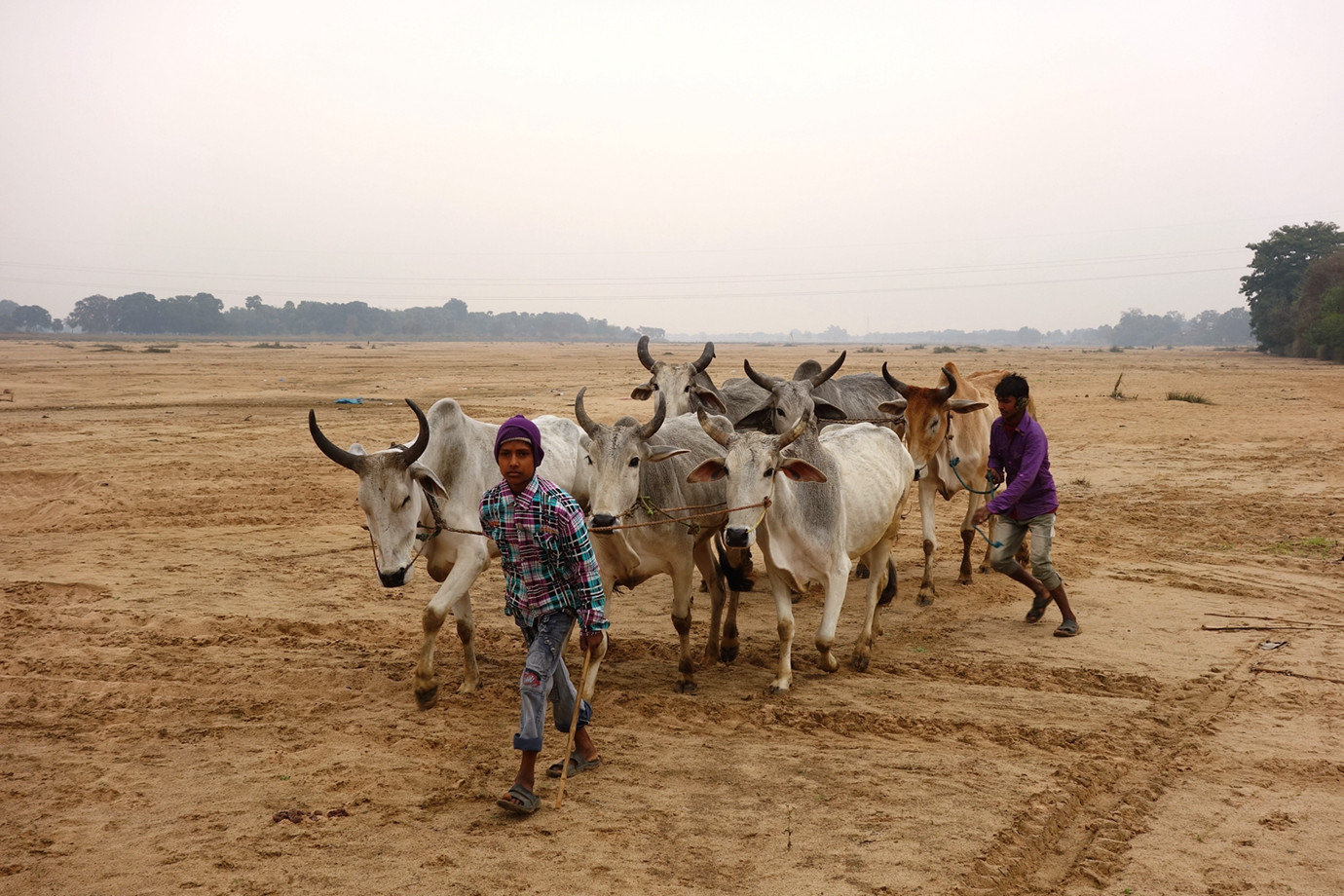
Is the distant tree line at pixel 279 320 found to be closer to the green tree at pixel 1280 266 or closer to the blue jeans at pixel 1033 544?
the green tree at pixel 1280 266

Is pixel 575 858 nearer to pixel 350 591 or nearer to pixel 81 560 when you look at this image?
pixel 350 591

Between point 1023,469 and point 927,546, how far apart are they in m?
1.78

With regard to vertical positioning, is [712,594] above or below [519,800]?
above

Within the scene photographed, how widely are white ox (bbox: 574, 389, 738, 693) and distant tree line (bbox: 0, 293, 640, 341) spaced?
120 metres

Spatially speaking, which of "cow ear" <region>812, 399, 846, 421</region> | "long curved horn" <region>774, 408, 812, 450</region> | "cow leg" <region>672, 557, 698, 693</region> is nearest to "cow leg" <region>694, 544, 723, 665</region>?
"cow leg" <region>672, 557, 698, 693</region>

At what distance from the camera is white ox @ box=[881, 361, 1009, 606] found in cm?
851

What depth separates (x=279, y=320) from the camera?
128 m

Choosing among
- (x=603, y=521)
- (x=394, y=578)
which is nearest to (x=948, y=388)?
(x=603, y=521)

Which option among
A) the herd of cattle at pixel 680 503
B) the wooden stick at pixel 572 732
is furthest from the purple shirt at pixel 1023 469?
the wooden stick at pixel 572 732

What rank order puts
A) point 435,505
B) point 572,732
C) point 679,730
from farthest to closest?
point 435,505 → point 679,730 → point 572,732

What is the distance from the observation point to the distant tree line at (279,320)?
111 m

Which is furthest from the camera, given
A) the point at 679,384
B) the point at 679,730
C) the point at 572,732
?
the point at 679,384

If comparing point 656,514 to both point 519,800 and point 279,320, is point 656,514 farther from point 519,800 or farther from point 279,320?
point 279,320

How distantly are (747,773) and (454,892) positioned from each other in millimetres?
1720
